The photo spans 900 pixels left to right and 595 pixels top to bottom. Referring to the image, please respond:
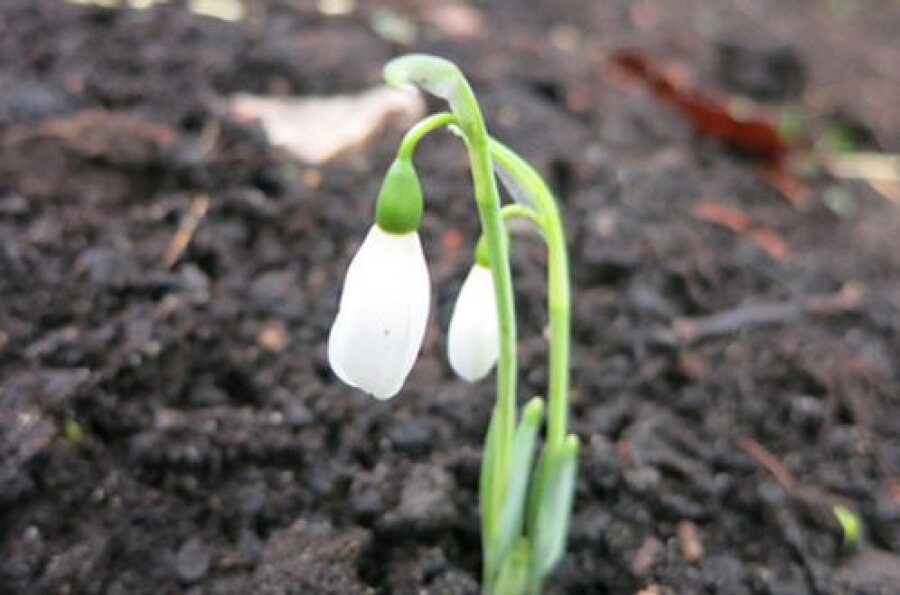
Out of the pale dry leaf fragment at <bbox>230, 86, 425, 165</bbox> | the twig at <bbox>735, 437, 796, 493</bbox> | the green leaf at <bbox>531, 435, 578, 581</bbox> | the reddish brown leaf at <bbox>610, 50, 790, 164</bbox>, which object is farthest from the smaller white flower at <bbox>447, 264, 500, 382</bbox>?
the reddish brown leaf at <bbox>610, 50, 790, 164</bbox>

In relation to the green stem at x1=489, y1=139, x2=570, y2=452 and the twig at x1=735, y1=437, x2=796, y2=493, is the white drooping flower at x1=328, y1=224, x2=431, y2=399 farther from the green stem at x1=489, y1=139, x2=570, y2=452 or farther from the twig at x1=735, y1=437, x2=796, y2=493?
the twig at x1=735, y1=437, x2=796, y2=493

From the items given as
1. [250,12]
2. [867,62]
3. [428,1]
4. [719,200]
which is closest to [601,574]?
[719,200]

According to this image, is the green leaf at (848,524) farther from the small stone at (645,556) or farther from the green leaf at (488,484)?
the green leaf at (488,484)

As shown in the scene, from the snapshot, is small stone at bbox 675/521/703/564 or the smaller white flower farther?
small stone at bbox 675/521/703/564

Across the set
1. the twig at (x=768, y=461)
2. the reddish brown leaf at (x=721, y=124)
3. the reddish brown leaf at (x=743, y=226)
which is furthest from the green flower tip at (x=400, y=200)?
the reddish brown leaf at (x=721, y=124)

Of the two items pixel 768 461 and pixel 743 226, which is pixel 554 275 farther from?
pixel 743 226

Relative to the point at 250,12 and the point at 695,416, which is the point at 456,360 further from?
the point at 250,12
